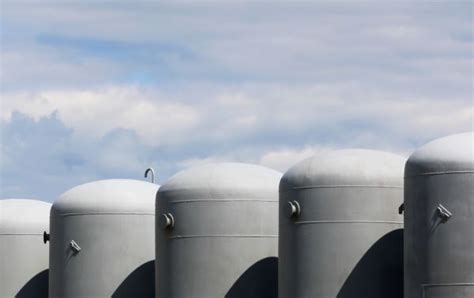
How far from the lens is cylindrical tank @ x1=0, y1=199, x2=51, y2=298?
47.8m

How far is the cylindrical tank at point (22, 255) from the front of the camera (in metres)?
47.8

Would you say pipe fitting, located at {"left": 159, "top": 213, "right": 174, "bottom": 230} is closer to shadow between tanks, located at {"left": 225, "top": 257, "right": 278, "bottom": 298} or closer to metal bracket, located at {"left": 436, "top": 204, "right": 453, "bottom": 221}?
shadow between tanks, located at {"left": 225, "top": 257, "right": 278, "bottom": 298}

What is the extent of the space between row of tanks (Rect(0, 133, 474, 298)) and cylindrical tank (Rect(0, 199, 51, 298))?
3 cm

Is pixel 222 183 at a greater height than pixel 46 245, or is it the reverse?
pixel 222 183

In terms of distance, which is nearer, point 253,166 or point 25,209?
point 253,166

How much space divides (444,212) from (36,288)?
20.2m

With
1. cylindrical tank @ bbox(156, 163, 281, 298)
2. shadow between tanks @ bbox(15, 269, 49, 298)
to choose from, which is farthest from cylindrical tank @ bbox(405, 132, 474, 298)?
shadow between tanks @ bbox(15, 269, 49, 298)

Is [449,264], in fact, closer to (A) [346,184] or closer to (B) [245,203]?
(A) [346,184]

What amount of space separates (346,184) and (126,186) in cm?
1080

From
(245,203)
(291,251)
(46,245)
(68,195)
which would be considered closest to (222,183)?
(245,203)

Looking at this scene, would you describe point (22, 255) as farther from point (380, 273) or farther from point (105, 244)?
point (380, 273)

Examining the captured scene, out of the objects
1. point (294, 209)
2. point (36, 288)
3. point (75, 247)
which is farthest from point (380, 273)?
point (36, 288)

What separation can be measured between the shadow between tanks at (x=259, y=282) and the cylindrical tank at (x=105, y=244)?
17.0ft

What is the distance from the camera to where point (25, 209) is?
160ft
